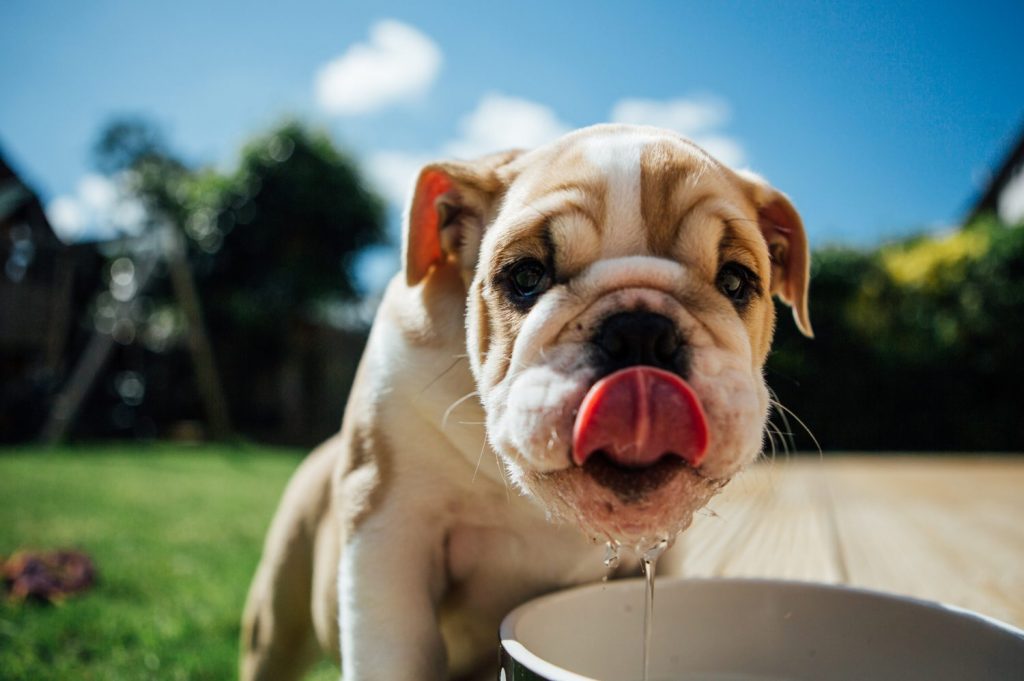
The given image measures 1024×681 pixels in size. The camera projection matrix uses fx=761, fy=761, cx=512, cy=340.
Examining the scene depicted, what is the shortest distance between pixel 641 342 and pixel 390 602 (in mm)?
716

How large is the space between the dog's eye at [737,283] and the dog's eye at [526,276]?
35 centimetres

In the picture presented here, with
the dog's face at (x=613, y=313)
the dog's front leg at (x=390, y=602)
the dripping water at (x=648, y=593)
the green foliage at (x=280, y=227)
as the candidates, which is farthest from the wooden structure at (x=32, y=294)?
the dripping water at (x=648, y=593)

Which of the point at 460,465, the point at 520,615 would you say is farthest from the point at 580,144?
the point at 520,615

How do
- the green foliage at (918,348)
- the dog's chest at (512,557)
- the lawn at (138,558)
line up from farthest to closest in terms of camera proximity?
the green foliage at (918,348) → the lawn at (138,558) → the dog's chest at (512,557)

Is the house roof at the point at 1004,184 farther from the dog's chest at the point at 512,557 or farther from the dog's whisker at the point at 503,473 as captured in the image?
the dog's whisker at the point at 503,473

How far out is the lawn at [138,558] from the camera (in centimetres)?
249

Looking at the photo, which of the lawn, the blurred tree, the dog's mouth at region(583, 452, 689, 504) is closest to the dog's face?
the dog's mouth at region(583, 452, 689, 504)

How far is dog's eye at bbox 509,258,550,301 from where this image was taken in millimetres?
1452

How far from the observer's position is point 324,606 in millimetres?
1867

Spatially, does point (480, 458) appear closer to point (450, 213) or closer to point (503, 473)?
point (503, 473)

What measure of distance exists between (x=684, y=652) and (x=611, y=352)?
66 centimetres

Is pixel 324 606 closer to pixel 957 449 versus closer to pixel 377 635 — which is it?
pixel 377 635

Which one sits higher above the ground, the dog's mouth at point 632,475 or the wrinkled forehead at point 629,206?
the wrinkled forehead at point 629,206

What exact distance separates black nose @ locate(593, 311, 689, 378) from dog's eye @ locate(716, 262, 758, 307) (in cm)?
34
